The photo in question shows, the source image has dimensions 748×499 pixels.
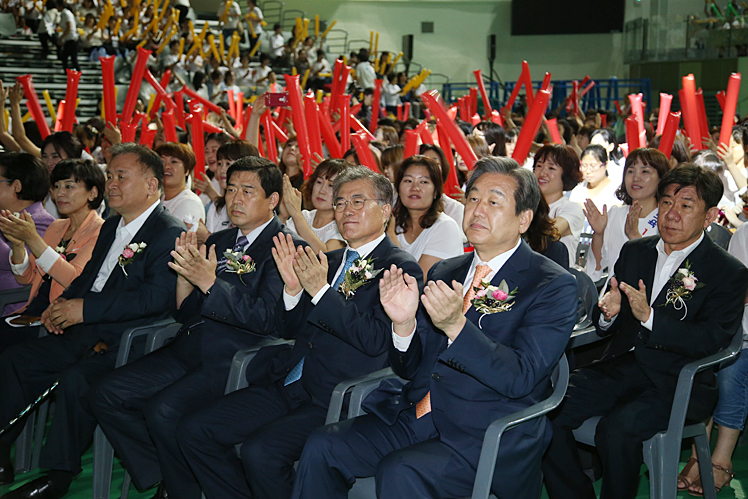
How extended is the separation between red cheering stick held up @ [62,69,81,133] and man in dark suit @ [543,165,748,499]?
369 cm

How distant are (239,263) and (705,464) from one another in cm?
181

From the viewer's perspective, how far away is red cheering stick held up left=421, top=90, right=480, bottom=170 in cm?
382

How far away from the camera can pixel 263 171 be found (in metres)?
2.92

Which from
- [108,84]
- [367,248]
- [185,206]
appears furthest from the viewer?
[108,84]

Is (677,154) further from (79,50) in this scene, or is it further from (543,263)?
(79,50)

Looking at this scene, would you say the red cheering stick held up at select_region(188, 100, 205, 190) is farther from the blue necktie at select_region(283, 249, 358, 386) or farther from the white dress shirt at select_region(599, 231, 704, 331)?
the white dress shirt at select_region(599, 231, 704, 331)

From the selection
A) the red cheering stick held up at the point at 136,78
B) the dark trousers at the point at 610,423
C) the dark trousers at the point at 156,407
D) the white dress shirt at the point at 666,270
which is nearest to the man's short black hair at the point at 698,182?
the white dress shirt at the point at 666,270

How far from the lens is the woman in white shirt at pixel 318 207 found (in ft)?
10.7

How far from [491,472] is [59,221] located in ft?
8.71

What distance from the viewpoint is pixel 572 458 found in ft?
8.23

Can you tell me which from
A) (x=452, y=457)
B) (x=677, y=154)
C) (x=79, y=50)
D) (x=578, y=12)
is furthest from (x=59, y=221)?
(x=578, y=12)

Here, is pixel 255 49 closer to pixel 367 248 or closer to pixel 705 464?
pixel 367 248

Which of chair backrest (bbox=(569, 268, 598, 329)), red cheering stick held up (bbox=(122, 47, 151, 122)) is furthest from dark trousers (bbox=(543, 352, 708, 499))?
red cheering stick held up (bbox=(122, 47, 151, 122))

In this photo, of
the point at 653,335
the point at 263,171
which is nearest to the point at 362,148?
the point at 263,171
